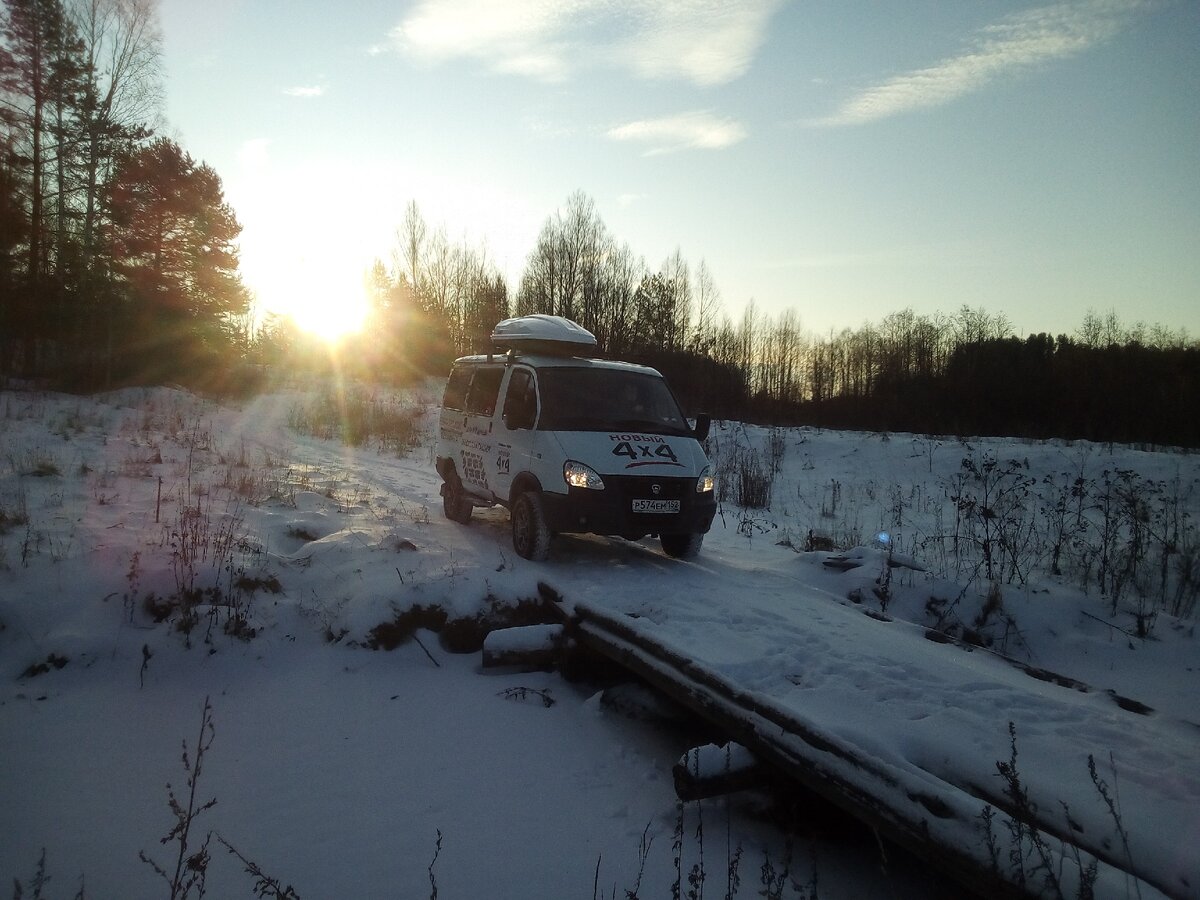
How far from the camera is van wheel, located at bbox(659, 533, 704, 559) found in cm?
779

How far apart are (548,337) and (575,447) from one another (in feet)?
6.82

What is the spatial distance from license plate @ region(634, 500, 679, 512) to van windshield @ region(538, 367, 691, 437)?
2.87 ft

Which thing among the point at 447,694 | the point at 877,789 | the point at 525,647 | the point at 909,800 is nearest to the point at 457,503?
the point at 525,647

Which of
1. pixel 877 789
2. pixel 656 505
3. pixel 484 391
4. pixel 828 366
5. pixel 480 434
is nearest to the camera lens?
pixel 877 789

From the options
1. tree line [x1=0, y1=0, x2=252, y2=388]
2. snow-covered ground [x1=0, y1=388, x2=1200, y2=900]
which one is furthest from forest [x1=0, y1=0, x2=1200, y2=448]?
snow-covered ground [x1=0, y1=388, x2=1200, y2=900]

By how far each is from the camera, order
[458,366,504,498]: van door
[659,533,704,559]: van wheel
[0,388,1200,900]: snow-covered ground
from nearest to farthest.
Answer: [0,388,1200,900]: snow-covered ground
[659,533,704,559]: van wheel
[458,366,504,498]: van door

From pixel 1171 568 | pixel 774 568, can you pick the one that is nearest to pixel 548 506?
pixel 774 568

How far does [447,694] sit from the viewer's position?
5.04 m

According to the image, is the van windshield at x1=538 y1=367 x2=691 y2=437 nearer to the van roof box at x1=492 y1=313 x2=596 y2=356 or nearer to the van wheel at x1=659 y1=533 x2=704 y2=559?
the van roof box at x1=492 y1=313 x2=596 y2=356

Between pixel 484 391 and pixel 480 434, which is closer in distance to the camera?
pixel 480 434

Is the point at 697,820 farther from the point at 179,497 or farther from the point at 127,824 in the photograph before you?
the point at 179,497

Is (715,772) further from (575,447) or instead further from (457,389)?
(457,389)

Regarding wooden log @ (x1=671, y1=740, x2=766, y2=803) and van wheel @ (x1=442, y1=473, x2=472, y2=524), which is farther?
van wheel @ (x1=442, y1=473, x2=472, y2=524)

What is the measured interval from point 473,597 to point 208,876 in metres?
2.93
